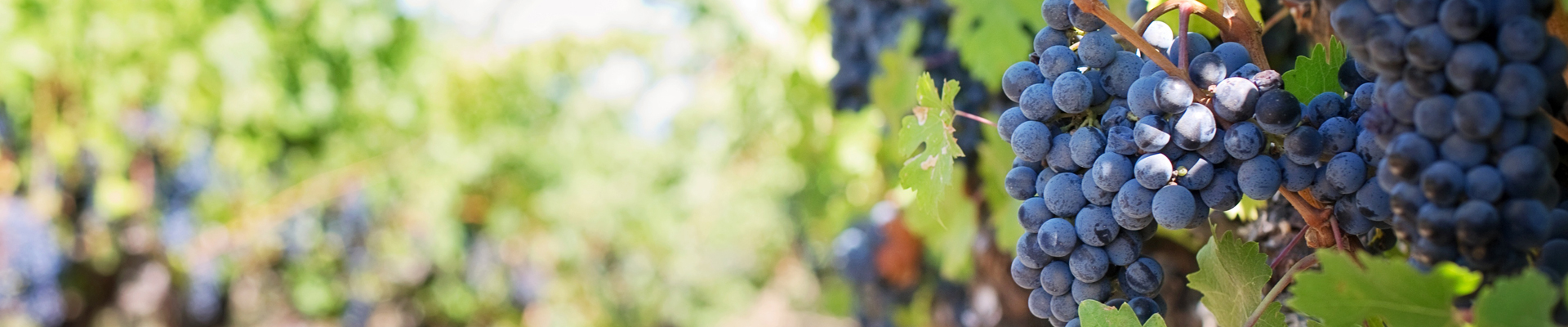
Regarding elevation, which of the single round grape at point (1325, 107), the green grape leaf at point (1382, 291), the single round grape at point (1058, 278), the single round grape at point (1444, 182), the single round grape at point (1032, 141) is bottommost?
the green grape leaf at point (1382, 291)

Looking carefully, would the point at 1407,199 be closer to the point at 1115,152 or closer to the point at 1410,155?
the point at 1410,155

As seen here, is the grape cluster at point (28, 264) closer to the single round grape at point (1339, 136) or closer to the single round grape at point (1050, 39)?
the single round grape at point (1050, 39)

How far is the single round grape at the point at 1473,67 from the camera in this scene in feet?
1.22

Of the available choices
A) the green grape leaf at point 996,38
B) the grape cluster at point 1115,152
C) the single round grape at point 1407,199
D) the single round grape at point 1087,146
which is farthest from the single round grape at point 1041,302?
the green grape leaf at point 996,38

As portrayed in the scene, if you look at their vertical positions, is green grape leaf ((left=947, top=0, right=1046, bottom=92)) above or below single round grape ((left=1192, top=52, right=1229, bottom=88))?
above

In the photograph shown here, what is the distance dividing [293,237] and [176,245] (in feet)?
1.10

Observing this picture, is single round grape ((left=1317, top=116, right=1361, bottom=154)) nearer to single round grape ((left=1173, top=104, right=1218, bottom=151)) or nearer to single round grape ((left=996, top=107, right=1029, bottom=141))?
single round grape ((left=1173, top=104, right=1218, bottom=151))

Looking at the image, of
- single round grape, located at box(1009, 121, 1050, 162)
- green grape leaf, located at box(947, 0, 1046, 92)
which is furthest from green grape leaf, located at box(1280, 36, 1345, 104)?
green grape leaf, located at box(947, 0, 1046, 92)

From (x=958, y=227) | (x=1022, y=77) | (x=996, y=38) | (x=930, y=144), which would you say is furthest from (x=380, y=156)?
(x=1022, y=77)

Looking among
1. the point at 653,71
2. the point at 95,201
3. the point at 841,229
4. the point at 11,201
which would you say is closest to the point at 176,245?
the point at 95,201

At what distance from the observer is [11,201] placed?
107 inches

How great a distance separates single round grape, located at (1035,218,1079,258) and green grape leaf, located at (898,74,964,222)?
103 millimetres

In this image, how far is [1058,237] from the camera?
1.83 feet

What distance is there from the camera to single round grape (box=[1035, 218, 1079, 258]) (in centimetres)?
56
